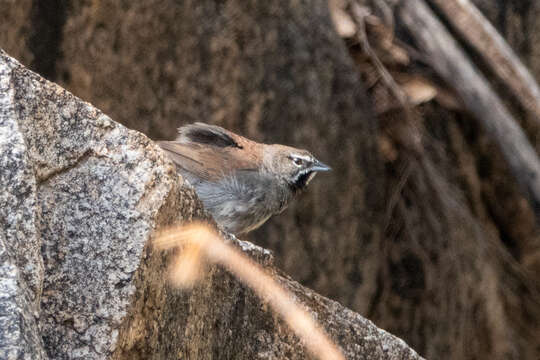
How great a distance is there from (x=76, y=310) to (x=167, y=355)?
0.93 feet

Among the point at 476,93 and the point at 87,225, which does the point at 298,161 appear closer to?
the point at 476,93

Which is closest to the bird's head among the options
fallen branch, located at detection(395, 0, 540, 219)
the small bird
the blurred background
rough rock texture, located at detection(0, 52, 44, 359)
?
the small bird

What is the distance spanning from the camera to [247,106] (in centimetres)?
526

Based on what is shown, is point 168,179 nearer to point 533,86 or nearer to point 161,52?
point 161,52

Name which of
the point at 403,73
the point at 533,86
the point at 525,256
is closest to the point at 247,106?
the point at 403,73

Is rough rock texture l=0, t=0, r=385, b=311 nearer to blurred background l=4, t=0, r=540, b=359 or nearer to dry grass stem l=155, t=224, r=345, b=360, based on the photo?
blurred background l=4, t=0, r=540, b=359

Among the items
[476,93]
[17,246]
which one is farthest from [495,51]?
[17,246]

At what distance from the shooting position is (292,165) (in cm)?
490

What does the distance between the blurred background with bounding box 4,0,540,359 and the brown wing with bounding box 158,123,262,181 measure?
16.7 inches

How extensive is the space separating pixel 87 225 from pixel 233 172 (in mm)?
2652

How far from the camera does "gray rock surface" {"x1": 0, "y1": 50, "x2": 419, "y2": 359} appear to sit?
5.83 ft

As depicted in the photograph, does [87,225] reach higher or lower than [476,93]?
higher

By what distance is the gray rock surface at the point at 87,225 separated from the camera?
1777 mm

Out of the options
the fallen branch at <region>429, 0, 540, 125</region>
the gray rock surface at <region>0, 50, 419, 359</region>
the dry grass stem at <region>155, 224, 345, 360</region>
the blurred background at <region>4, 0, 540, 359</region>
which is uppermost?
the gray rock surface at <region>0, 50, 419, 359</region>
